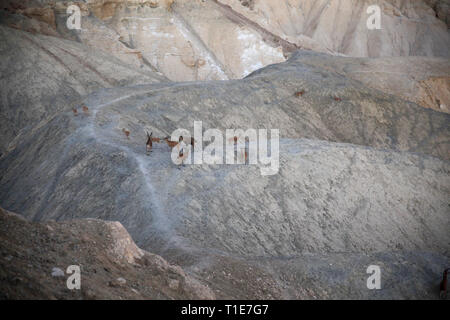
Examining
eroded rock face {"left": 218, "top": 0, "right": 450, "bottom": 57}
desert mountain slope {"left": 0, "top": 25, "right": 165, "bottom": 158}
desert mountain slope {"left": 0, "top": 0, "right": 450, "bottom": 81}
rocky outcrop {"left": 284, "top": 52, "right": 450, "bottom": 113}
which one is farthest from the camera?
eroded rock face {"left": 218, "top": 0, "right": 450, "bottom": 57}

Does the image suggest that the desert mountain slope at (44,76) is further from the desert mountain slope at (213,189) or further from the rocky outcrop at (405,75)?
the rocky outcrop at (405,75)

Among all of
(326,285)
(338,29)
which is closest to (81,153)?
(326,285)

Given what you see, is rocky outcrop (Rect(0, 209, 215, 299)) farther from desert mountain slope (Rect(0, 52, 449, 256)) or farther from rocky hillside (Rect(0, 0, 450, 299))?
desert mountain slope (Rect(0, 52, 449, 256))

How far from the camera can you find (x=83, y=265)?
7324mm

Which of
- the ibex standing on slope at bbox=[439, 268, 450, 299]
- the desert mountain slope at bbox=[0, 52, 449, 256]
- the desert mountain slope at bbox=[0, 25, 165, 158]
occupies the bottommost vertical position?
the desert mountain slope at bbox=[0, 25, 165, 158]

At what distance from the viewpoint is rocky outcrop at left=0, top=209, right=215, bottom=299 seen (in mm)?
6215

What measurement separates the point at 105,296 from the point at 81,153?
11.8 m

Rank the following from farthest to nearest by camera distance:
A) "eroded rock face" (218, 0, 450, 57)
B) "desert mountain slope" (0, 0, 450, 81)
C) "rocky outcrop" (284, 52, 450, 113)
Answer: "eroded rock face" (218, 0, 450, 57) → "desert mountain slope" (0, 0, 450, 81) → "rocky outcrop" (284, 52, 450, 113)

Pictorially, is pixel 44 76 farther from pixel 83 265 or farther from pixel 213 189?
pixel 83 265

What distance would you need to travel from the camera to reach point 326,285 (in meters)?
9.87

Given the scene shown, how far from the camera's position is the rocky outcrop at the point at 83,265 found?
6.21 meters

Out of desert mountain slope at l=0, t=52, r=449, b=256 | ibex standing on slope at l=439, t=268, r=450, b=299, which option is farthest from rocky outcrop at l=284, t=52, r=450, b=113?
ibex standing on slope at l=439, t=268, r=450, b=299

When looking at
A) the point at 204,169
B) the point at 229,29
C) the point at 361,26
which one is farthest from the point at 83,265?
the point at 361,26

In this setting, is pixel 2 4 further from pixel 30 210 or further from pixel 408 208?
pixel 408 208
